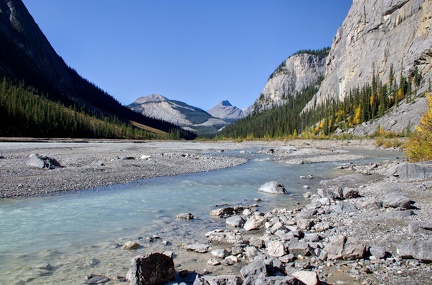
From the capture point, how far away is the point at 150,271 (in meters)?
6.52

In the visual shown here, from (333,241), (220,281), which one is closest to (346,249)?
(333,241)

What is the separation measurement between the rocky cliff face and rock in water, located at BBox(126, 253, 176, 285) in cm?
11175

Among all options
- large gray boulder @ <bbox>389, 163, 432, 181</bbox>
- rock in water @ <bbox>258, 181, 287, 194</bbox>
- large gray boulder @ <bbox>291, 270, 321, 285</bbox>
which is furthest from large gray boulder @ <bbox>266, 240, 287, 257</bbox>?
large gray boulder @ <bbox>389, 163, 432, 181</bbox>

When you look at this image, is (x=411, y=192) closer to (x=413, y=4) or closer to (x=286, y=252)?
(x=286, y=252)

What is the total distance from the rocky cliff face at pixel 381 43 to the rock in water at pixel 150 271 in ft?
367

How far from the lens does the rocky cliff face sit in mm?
104000

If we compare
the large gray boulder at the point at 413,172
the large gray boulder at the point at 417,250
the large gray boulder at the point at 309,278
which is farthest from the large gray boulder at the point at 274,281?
the large gray boulder at the point at 413,172

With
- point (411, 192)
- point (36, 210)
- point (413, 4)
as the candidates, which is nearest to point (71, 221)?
point (36, 210)

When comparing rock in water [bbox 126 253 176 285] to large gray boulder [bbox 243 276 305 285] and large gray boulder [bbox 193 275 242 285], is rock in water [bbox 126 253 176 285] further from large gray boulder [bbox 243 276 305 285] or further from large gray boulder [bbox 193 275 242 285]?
large gray boulder [bbox 243 276 305 285]

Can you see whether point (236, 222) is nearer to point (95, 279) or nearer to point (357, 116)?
point (95, 279)

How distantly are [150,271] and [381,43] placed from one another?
149376 millimetres

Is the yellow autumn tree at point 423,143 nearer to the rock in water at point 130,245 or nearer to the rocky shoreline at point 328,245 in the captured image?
the rocky shoreline at point 328,245

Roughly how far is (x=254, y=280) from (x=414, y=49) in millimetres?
124885

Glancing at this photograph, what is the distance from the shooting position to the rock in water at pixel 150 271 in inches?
251
